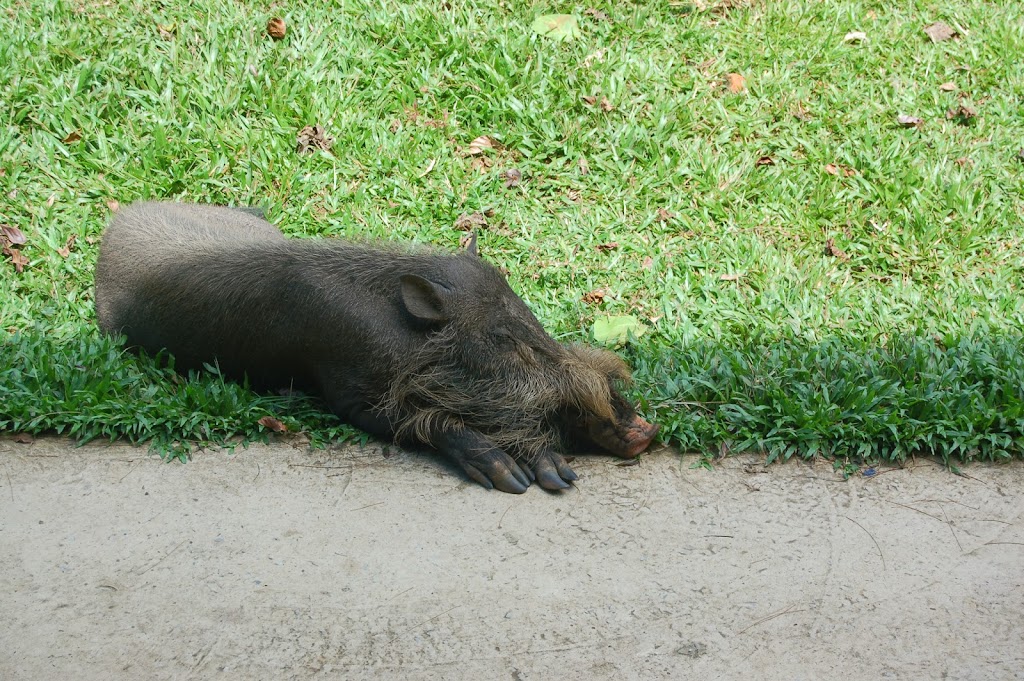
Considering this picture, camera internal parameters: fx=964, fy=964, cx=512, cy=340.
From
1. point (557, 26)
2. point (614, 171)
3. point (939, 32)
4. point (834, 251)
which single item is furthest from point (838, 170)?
point (557, 26)

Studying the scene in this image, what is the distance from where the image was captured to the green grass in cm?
452

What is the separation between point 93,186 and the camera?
19.2 feet

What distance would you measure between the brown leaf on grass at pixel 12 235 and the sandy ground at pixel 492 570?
2.01m

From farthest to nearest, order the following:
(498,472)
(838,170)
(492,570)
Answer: (838,170) → (498,472) → (492,570)

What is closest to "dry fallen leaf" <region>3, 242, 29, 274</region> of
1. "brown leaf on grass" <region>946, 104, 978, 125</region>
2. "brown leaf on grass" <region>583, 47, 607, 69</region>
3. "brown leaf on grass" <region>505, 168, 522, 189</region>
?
"brown leaf on grass" <region>505, 168, 522, 189</region>

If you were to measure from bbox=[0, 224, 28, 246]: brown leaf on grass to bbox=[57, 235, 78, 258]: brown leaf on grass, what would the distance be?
0.22m

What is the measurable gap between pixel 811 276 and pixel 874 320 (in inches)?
18.5

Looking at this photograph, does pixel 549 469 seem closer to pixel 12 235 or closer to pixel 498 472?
pixel 498 472

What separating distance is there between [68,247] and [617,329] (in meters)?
3.24

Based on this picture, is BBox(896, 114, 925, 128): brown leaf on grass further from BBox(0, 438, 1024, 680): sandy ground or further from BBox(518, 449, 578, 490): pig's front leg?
BBox(518, 449, 578, 490): pig's front leg

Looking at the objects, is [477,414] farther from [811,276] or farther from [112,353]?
[811,276]

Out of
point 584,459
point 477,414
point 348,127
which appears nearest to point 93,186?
point 348,127

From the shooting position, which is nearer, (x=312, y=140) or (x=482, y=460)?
(x=482, y=460)

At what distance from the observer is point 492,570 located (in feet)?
11.0
